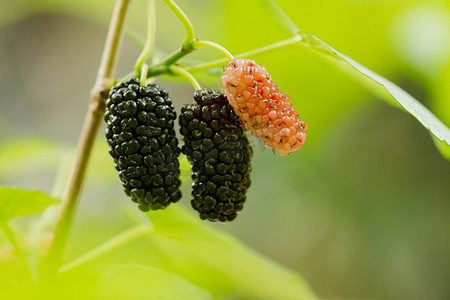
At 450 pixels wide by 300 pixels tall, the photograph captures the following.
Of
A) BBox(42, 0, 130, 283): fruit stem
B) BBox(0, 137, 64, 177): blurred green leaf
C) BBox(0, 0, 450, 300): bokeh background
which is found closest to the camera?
BBox(42, 0, 130, 283): fruit stem

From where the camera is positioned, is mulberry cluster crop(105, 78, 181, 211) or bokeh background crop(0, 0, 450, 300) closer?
mulberry cluster crop(105, 78, 181, 211)

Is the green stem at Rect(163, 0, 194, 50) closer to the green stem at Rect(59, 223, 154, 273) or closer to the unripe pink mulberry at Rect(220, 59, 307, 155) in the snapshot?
the unripe pink mulberry at Rect(220, 59, 307, 155)

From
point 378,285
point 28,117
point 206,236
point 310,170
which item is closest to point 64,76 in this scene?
point 28,117

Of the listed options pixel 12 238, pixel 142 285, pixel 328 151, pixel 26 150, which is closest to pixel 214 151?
pixel 142 285

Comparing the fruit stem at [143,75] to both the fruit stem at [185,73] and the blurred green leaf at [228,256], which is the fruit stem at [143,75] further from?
the blurred green leaf at [228,256]

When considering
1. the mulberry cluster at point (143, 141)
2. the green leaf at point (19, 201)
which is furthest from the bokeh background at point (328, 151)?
the mulberry cluster at point (143, 141)

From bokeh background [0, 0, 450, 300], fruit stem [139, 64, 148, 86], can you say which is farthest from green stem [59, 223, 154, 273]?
bokeh background [0, 0, 450, 300]

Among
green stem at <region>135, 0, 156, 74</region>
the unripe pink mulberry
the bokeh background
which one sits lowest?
the bokeh background
